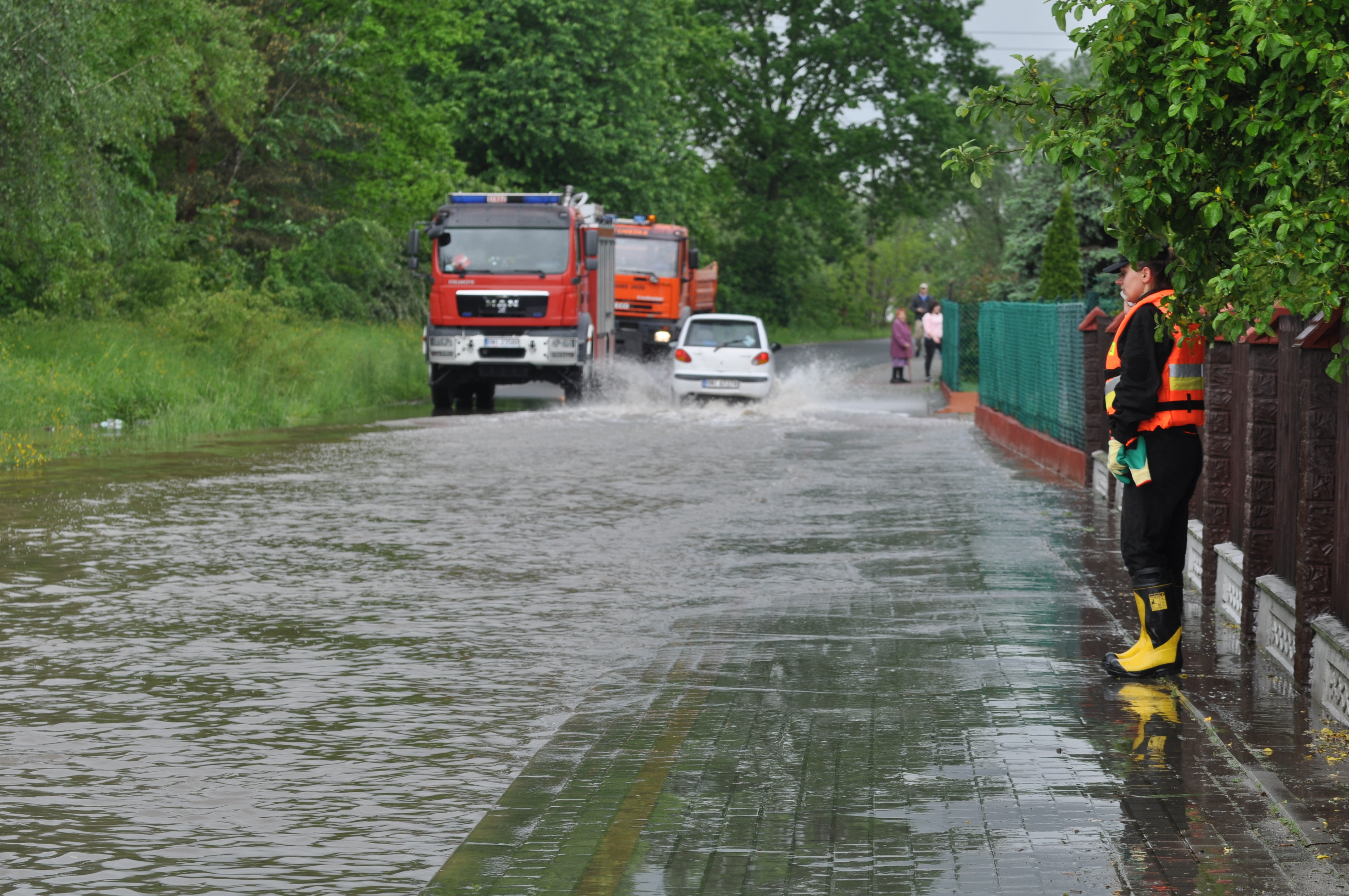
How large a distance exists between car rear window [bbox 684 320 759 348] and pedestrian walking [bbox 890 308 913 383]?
9.65 metres

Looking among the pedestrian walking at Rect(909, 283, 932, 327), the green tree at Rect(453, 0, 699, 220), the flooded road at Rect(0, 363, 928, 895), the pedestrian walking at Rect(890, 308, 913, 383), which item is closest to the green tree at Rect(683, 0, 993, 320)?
the green tree at Rect(453, 0, 699, 220)

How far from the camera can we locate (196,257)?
129 feet

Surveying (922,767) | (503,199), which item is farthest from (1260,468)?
(503,199)

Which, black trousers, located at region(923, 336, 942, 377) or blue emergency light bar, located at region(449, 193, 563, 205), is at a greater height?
blue emergency light bar, located at region(449, 193, 563, 205)

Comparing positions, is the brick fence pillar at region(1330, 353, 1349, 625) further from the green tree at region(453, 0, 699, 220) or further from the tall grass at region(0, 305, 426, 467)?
the green tree at region(453, 0, 699, 220)

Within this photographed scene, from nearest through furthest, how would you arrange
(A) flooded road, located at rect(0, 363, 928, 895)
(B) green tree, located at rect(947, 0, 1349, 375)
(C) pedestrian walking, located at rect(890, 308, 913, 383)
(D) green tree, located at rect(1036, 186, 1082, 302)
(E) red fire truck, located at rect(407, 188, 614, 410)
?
(A) flooded road, located at rect(0, 363, 928, 895), (B) green tree, located at rect(947, 0, 1349, 375), (E) red fire truck, located at rect(407, 188, 614, 410), (D) green tree, located at rect(1036, 186, 1082, 302), (C) pedestrian walking, located at rect(890, 308, 913, 383)

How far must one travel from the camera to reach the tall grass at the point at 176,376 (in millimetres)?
22703

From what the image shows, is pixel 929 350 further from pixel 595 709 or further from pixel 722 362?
pixel 595 709

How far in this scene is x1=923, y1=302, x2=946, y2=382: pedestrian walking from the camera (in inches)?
1671

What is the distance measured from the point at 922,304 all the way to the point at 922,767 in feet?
131

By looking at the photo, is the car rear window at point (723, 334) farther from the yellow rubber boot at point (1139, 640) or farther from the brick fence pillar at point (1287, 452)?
the yellow rubber boot at point (1139, 640)

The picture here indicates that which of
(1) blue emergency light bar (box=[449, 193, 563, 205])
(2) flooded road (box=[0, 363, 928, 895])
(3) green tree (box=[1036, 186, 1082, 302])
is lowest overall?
(2) flooded road (box=[0, 363, 928, 895])

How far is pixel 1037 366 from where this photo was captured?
20.4 meters

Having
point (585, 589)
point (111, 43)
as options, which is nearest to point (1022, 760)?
point (585, 589)
